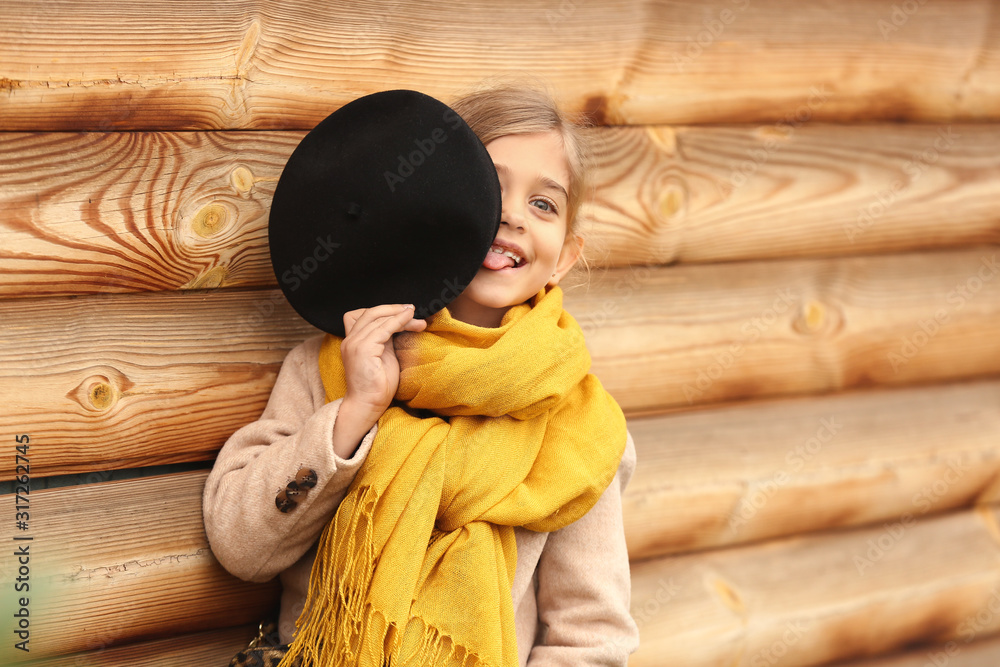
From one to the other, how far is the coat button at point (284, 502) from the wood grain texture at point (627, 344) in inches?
10.9

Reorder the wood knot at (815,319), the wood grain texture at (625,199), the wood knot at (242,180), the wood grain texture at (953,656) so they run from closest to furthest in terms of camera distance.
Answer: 1. the wood grain texture at (625,199)
2. the wood knot at (242,180)
3. the wood knot at (815,319)
4. the wood grain texture at (953,656)

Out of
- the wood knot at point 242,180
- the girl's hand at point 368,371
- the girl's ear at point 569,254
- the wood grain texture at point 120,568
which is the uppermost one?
the wood knot at point 242,180

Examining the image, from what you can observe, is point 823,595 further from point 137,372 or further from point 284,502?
point 137,372

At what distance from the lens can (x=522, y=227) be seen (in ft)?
4.36

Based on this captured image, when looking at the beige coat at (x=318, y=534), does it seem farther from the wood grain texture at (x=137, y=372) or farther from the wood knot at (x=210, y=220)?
the wood knot at (x=210, y=220)

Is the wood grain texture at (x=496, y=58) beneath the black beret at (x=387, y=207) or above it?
above

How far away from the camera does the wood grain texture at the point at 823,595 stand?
1866mm

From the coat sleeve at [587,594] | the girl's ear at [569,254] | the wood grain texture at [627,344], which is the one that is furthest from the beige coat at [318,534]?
the girl's ear at [569,254]

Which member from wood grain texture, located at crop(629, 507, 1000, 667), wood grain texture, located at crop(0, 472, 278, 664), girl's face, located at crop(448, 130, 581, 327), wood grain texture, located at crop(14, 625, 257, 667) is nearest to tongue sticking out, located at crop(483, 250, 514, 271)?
girl's face, located at crop(448, 130, 581, 327)

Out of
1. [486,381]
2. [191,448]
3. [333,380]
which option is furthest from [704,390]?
[191,448]

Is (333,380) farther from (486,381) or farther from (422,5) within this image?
(422,5)

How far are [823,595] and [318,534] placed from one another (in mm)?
1344

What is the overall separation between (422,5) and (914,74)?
1.22 meters

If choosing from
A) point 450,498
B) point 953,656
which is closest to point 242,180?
point 450,498
